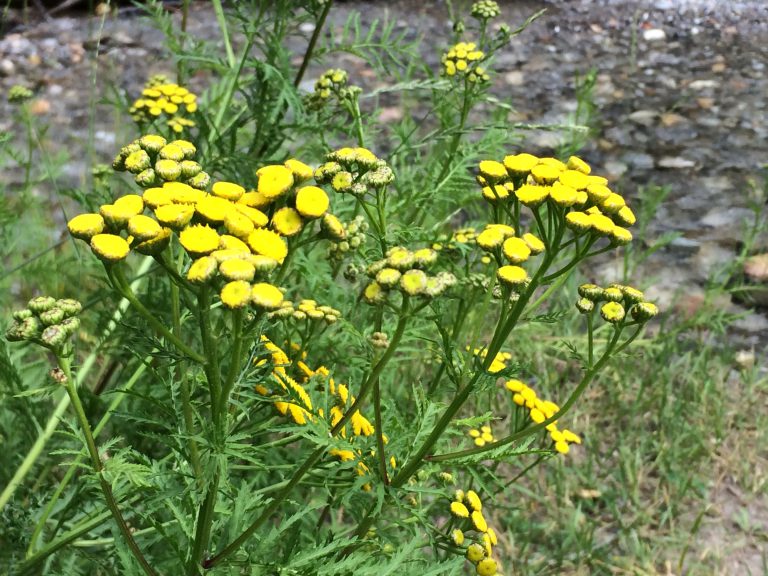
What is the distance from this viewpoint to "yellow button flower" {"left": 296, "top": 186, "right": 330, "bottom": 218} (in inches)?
50.8

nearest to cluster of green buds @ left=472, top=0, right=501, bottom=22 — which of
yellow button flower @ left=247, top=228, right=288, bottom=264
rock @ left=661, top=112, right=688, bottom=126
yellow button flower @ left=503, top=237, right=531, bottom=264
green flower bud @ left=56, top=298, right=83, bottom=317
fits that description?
yellow button flower @ left=503, top=237, right=531, bottom=264

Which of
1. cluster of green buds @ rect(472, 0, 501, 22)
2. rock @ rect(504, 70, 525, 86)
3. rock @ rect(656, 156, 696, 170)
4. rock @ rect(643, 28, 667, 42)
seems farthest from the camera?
rock @ rect(643, 28, 667, 42)

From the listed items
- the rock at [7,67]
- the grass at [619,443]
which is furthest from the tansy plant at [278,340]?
the rock at [7,67]

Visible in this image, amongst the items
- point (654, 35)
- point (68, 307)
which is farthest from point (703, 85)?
point (68, 307)

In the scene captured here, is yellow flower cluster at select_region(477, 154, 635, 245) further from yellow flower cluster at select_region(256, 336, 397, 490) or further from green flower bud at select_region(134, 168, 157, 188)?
green flower bud at select_region(134, 168, 157, 188)

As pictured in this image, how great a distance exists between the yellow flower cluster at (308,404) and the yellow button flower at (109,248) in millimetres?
348

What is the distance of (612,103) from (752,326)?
2.52 meters

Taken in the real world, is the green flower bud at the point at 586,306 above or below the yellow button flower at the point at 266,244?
below

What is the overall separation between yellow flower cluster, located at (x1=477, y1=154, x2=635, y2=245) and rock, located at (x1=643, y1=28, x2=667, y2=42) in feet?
19.6

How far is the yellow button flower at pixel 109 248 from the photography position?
1.16 metres

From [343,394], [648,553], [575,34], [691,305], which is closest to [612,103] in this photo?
[575,34]

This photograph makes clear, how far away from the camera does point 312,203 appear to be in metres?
1.30

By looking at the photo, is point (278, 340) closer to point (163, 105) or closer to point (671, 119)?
point (163, 105)

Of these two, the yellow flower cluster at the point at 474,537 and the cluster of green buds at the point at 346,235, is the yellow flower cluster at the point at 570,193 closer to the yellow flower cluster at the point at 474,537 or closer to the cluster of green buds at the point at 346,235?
the cluster of green buds at the point at 346,235
